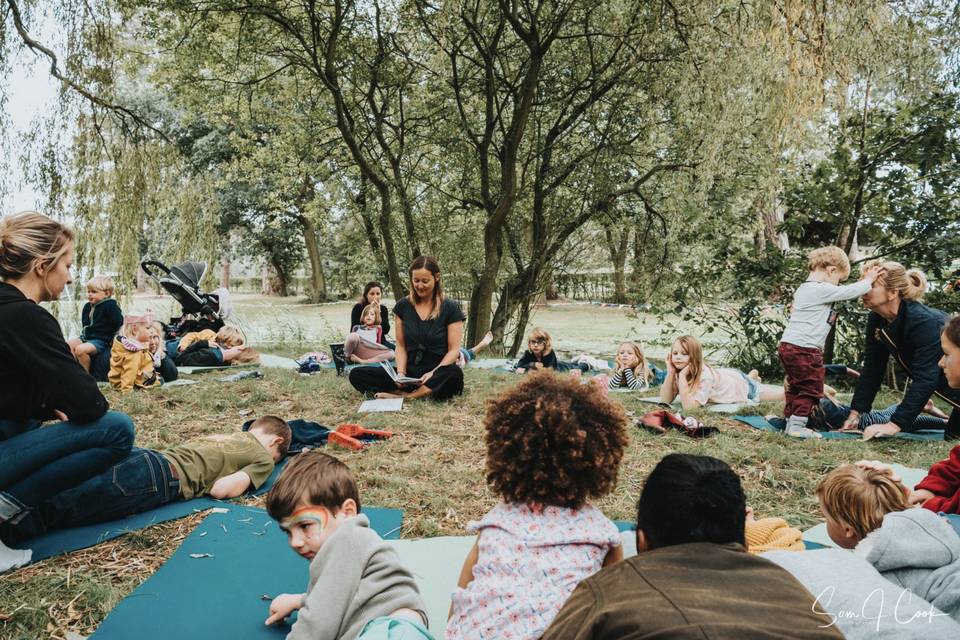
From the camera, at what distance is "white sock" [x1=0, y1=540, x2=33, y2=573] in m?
2.26

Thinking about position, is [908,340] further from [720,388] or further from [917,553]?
[917,553]

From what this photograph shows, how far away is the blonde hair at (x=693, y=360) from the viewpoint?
16.5 ft

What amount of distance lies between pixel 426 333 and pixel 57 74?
13.0 ft

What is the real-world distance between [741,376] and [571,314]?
11.6 m

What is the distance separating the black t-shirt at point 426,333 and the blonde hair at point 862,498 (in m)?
3.67

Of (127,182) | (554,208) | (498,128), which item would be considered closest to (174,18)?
(127,182)

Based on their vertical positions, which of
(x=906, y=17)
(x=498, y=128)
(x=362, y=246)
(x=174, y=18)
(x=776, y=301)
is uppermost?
(x=174, y=18)

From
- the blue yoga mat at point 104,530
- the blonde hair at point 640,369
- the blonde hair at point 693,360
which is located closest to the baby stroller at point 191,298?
the blonde hair at point 640,369

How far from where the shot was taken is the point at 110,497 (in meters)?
2.66

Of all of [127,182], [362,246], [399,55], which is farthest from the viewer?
[362,246]

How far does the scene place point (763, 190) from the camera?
6.99m

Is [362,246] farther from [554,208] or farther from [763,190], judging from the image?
[763,190]

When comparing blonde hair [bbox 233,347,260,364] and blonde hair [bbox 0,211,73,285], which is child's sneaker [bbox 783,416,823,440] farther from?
blonde hair [bbox 233,347,260,364]

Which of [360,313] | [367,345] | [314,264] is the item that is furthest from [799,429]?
[314,264]
